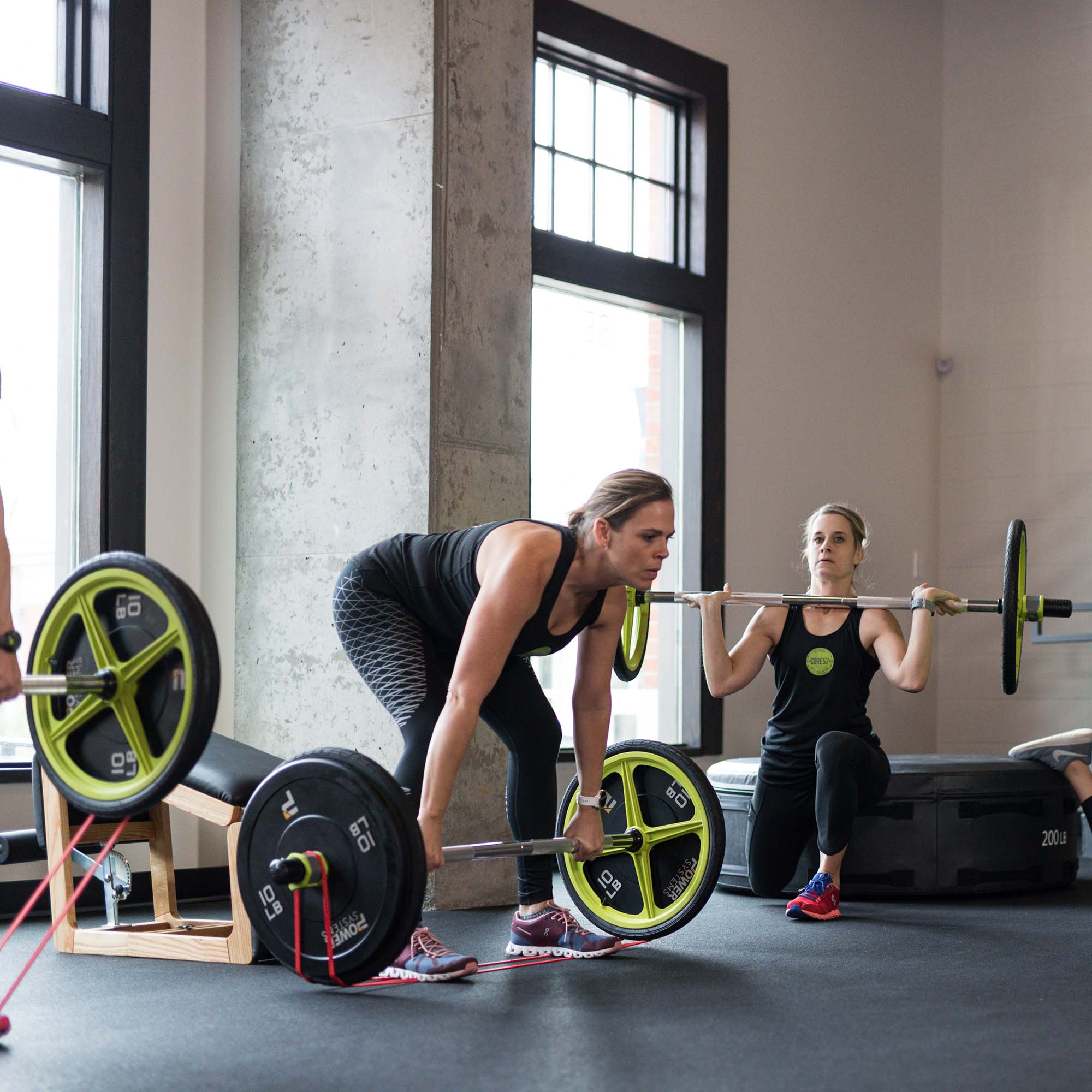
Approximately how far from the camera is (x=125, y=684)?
2.26 metres

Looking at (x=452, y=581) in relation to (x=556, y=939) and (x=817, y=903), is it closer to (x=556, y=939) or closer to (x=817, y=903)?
(x=556, y=939)

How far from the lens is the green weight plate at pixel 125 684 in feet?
7.16

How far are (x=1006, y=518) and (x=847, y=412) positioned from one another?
0.89m

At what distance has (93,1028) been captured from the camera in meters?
2.46

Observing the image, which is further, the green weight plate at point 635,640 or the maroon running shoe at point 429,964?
the green weight plate at point 635,640

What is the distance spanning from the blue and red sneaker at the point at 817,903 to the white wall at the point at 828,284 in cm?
189

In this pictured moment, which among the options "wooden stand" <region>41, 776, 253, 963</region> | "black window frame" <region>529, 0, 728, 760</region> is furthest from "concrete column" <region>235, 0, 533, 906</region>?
"black window frame" <region>529, 0, 728, 760</region>

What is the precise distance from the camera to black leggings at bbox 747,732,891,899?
3740 mm

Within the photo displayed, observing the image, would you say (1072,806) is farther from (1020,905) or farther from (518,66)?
(518,66)

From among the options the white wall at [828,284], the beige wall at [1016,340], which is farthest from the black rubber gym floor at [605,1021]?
the beige wall at [1016,340]

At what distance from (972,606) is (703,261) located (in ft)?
7.61

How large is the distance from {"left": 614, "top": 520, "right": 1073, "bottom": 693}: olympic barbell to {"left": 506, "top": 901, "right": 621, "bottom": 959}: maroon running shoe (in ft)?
1.87

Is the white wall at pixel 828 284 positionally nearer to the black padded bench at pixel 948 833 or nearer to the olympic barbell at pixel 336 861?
the black padded bench at pixel 948 833

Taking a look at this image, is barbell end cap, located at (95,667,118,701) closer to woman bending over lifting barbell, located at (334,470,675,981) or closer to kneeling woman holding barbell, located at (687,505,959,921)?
woman bending over lifting barbell, located at (334,470,675,981)
